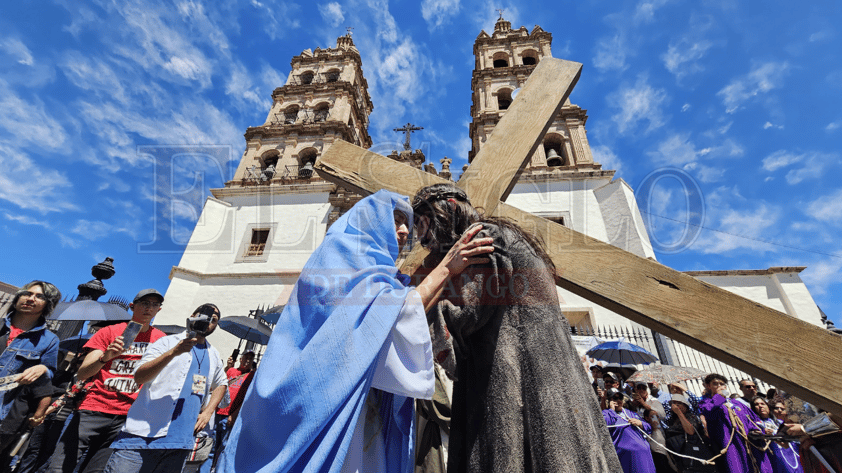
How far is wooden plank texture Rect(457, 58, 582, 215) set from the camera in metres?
1.97

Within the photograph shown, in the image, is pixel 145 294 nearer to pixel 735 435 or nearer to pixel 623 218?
pixel 735 435

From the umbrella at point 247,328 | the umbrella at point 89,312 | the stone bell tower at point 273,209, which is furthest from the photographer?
the stone bell tower at point 273,209

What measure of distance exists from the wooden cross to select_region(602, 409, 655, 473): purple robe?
130 inches

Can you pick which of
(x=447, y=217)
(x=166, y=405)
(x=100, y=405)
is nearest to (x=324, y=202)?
(x=100, y=405)

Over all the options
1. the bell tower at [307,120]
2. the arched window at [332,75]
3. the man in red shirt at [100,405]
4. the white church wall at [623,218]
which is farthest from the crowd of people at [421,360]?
the arched window at [332,75]

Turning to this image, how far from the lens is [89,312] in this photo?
4031mm

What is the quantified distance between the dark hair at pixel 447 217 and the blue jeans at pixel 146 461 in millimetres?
2628

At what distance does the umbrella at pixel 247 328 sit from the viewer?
8.61 metres

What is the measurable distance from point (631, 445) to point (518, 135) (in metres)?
4.33

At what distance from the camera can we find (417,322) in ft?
3.88

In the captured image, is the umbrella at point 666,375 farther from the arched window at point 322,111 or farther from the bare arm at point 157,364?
the arched window at point 322,111

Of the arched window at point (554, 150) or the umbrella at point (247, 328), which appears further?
the arched window at point (554, 150)

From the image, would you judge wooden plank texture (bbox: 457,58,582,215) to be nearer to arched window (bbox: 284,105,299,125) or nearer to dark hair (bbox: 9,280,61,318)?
dark hair (bbox: 9,280,61,318)

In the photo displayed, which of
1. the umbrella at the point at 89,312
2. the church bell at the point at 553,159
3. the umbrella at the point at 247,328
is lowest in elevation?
the umbrella at the point at 89,312
